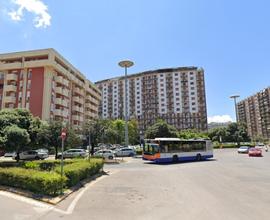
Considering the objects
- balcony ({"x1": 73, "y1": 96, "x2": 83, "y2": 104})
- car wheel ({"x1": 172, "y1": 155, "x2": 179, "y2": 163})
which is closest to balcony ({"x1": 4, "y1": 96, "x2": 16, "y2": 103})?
balcony ({"x1": 73, "y1": 96, "x2": 83, "y2": 104})

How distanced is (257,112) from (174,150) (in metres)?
127

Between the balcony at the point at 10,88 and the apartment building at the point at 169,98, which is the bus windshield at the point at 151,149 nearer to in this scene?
the balcony at the point at 10,88

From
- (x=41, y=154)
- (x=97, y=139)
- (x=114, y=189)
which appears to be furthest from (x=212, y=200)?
(x=41, y=154)

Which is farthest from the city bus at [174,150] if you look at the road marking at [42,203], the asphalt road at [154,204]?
the road marking at [42,203]

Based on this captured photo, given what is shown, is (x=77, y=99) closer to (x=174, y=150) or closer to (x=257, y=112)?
(x=174, y=150)

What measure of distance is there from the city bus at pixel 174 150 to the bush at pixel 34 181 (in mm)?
16542

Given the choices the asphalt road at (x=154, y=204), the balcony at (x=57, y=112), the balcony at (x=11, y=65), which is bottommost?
the asphalt road at (x=154, y=204)

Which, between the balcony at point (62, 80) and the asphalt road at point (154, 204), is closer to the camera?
the asphalt road at point (154, 204)

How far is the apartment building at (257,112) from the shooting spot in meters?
124

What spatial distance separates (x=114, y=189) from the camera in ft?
37.5

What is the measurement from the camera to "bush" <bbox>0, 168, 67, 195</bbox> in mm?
9523

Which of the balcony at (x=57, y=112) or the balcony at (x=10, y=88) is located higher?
the balcony at (x=10, y=88)

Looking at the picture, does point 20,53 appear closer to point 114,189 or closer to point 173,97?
point 114,189

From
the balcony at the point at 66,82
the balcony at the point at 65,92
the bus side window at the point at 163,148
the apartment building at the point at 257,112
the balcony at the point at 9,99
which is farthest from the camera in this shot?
the apartment building at the point at 257,112
